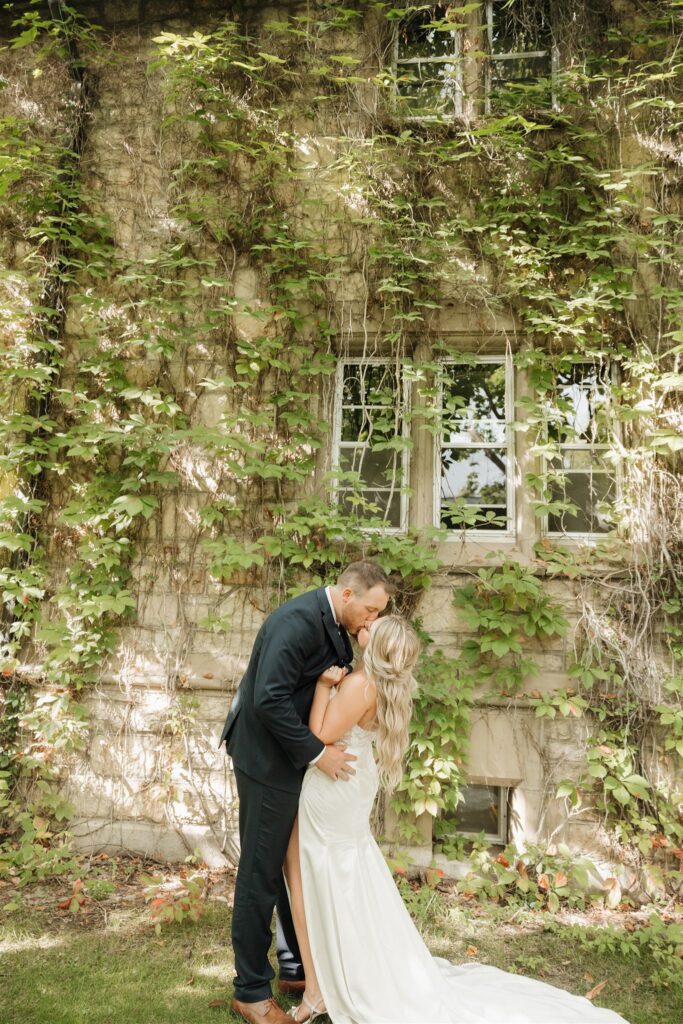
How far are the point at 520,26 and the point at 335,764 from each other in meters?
5.84

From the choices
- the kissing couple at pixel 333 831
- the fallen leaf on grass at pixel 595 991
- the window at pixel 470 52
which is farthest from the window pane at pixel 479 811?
the window at pixel 470 52

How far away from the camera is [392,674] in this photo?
9.14 feet

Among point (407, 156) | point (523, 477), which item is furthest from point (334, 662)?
point (407, 156)

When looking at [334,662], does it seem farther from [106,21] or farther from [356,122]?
[106,21]

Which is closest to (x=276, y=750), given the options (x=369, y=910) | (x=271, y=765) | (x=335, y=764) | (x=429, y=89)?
(x=271, y=765)

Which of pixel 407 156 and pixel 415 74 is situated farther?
pixel 415 74

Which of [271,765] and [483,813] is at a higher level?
[271,765]

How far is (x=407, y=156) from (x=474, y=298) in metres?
1.25

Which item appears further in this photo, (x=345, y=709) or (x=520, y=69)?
(x=520, y=69)

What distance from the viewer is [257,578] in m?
4.73

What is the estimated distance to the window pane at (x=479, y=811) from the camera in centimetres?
452

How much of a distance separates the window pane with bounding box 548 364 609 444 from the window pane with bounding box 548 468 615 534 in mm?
268

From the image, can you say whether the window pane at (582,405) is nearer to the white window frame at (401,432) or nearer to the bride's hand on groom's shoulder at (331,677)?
the white window frame at (401,432)

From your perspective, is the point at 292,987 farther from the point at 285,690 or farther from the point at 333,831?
the point at 285,690
